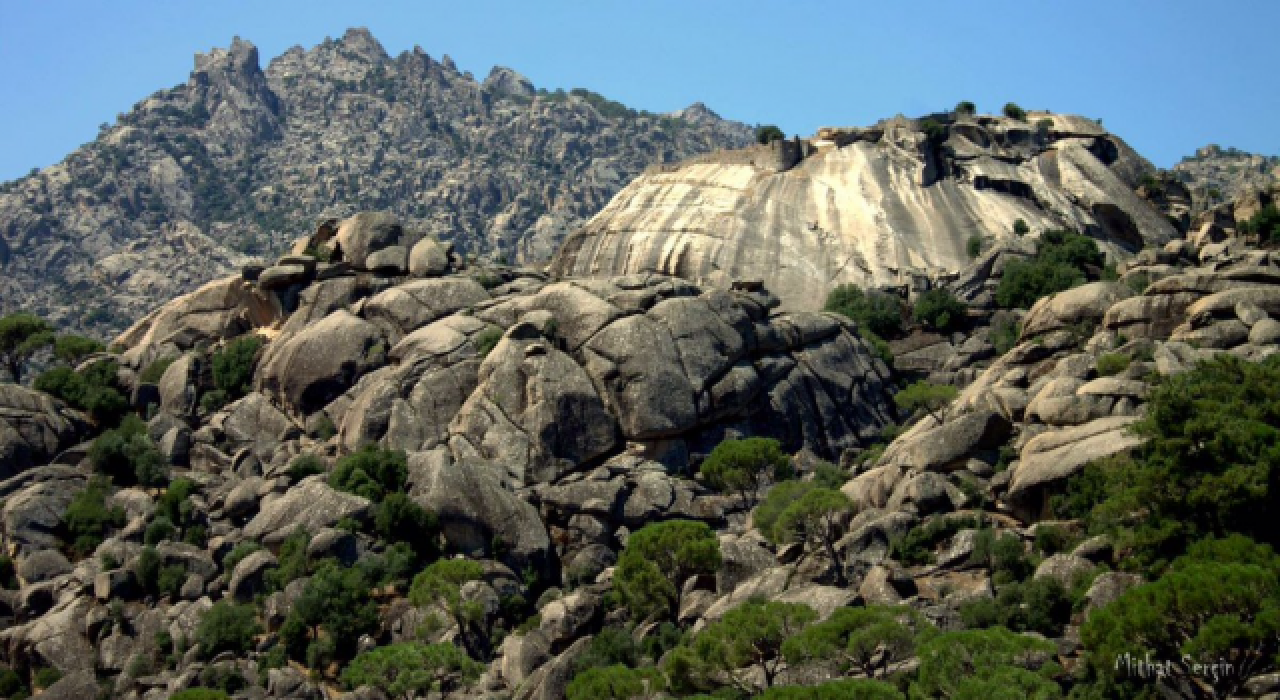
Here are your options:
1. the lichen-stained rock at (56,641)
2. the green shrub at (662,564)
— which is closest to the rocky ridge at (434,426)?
the lichen-stained rock at (56,641)

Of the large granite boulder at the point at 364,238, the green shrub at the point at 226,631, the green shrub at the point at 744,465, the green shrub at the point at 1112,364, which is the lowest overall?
the green shrub at the point at 226,631

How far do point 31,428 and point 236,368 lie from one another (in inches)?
536

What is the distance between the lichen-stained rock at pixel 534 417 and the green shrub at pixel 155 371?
2680 centimetres

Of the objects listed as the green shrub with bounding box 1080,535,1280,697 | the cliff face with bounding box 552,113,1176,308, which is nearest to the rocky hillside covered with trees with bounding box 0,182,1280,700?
the green shrub with bounding box 1080,535,1280,697

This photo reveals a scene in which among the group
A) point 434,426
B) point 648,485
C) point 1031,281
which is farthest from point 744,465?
point 1031,281

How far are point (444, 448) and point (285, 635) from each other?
15.8 metres

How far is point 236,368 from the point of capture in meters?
93.6

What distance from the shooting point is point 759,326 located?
8988 cm

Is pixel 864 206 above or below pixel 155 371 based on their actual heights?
above

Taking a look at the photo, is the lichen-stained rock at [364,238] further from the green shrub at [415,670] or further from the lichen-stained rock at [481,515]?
the green shrub at [415,670]

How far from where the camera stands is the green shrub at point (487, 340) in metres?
85.7

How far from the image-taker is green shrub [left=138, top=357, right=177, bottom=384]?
95.6 meters

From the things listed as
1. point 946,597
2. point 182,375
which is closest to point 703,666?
point 946,597

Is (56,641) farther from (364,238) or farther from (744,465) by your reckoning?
(364,238)
